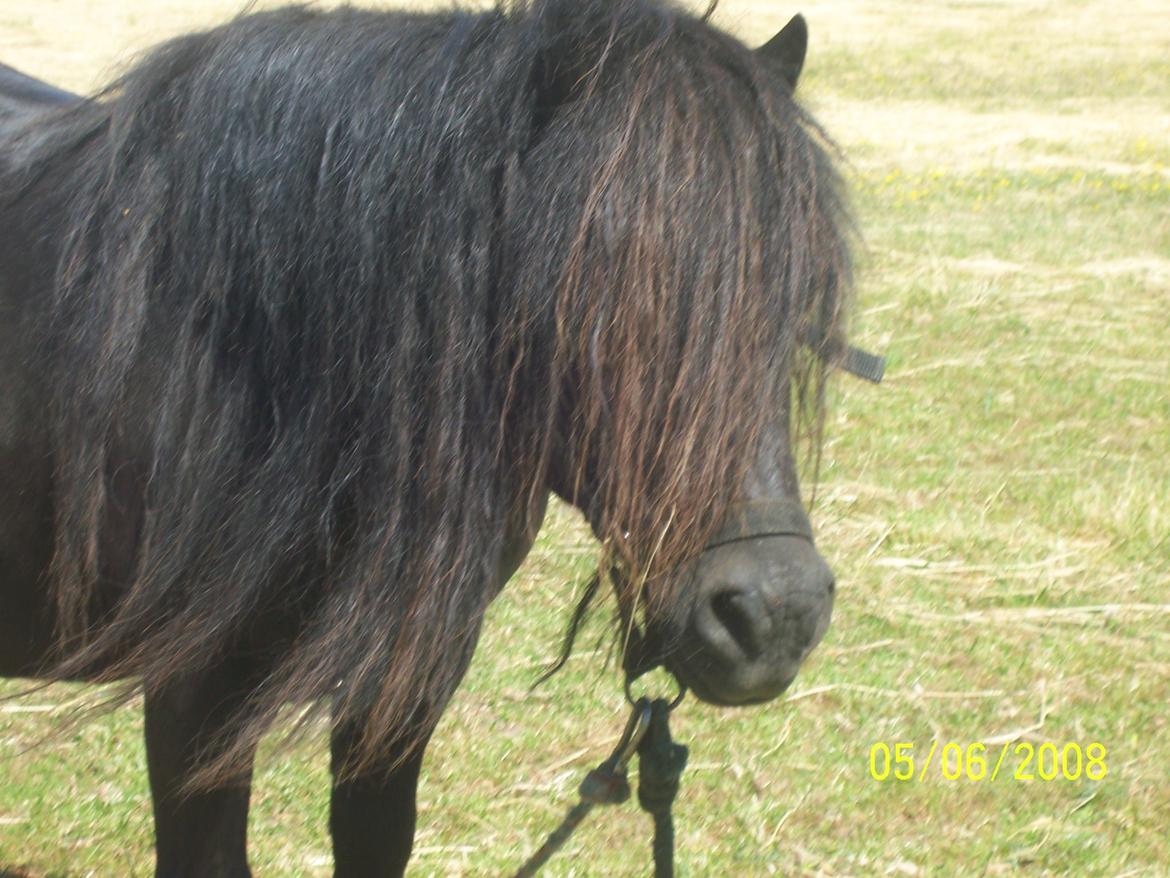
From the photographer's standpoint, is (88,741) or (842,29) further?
(842,29)

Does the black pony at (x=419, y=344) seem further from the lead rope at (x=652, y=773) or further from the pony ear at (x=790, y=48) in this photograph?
the lead rope at (x=652, y=773)

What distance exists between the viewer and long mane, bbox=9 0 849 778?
1.42 meters

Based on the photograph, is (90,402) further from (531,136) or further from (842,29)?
(842,29)

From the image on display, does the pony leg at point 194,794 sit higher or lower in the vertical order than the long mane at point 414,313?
lower

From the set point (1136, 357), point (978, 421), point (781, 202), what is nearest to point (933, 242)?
point (1136, 357)

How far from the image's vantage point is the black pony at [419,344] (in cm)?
142

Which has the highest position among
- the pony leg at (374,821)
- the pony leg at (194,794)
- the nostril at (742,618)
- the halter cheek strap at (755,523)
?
the halter cheek strap at (755,523)

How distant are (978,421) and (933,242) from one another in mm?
2496

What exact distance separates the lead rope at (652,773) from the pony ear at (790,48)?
2.63ft

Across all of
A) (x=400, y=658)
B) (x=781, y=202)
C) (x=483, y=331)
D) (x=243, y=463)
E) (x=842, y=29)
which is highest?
(x=781, y=202)

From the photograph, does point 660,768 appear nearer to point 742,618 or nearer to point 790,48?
point 742,618

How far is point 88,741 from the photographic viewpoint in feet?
9.91
